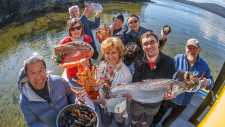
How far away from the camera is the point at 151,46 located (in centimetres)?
222

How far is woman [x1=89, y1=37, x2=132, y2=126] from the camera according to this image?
241 cm

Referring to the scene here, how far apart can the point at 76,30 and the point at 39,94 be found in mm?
1847

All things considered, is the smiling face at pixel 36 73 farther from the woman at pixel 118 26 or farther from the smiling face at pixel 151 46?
the woman at pixel 118 26

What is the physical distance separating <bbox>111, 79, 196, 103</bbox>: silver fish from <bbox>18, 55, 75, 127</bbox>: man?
1127mm

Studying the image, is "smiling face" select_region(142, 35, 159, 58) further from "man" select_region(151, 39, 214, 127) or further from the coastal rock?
the coastal rock

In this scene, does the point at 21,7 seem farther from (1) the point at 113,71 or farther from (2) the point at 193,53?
(2) the point at 193,53

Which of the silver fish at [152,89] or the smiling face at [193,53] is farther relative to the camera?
the smiling face at [193,53]

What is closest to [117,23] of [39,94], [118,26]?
[118,26]

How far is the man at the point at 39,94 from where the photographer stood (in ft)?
6.81

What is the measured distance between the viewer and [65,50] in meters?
2.88

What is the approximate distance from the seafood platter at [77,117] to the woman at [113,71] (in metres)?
0.27

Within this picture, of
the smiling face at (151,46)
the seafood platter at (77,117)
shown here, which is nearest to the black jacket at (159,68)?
the smiling face at (151,46)

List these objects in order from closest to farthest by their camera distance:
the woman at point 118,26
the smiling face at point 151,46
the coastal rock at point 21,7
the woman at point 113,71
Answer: the smiling face at point 151,46 → the woman at point 113,71 → the woman at point 118,26 → the coastal rock at point 21,7

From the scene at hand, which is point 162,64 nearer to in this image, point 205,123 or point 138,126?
point 205,123
